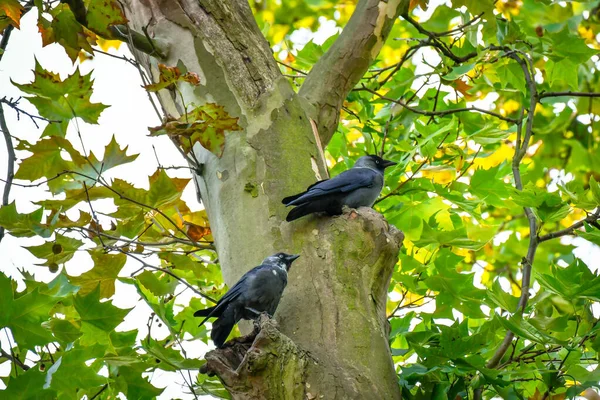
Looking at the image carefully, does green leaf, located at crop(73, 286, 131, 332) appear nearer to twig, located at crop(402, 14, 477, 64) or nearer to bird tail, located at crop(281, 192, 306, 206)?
bird tail, located at crop(281, 192, 306, 206)

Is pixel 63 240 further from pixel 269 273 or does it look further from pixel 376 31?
pixel 376 31

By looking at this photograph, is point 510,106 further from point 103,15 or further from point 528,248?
point 103,15

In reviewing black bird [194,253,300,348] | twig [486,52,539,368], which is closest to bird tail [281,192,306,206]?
black bird [194,253,300,348]

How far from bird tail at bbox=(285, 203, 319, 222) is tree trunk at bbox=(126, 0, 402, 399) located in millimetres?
29

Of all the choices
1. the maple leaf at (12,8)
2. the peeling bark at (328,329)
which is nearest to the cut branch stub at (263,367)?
Result: the peeling bark at (328,329)

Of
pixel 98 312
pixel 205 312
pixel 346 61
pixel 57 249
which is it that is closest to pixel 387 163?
pixel 346 61

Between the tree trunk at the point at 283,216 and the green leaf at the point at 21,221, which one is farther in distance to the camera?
the green leaf at the point at 21,221

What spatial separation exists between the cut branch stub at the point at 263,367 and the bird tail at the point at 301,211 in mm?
659

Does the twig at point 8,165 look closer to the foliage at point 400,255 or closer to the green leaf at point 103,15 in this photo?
the foliage at point 400,255

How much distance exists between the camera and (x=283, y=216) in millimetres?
2881

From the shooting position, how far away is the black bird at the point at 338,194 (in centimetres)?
285

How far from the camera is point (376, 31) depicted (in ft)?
12.4

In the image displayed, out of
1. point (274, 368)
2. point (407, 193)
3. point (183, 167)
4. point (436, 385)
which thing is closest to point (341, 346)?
point (274, 368)

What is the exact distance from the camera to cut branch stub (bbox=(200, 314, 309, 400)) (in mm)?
2160
